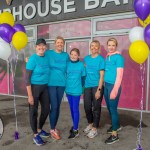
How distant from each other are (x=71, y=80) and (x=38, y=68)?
2.02ft

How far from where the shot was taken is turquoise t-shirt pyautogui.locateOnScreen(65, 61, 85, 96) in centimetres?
368

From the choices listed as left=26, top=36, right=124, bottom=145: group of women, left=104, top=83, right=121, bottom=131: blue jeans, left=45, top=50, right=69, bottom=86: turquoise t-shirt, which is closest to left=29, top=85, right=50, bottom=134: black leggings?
left=26, top=36, right=124, bottom=145: group of women

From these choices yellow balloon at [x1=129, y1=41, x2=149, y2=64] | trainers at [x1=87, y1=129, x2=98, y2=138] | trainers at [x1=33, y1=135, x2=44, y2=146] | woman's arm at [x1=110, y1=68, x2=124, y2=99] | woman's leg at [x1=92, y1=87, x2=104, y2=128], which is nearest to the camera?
yellow balloon at [x1=129, y1=41, x2=149, y2=64]

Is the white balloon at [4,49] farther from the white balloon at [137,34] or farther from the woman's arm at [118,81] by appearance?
the white balloon at [137,34]

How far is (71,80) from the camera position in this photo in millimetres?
3699

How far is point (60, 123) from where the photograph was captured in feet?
15.7

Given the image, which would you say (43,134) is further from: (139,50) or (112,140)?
(139,50)

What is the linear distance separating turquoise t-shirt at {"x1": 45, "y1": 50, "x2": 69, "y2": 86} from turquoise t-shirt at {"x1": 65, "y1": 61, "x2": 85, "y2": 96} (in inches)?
4.7

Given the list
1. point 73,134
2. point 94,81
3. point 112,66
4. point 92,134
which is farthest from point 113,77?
point 73,134

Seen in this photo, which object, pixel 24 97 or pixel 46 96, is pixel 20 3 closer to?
pixel 24 97

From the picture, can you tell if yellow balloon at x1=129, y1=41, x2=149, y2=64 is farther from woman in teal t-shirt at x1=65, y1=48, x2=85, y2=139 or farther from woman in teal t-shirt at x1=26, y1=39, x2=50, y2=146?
woman in teal t-shirt at x1=26, y1=39, x2=50, y2=146

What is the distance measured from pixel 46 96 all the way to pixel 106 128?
1543 millimetres

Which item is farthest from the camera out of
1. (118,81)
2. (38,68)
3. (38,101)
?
(38,101)

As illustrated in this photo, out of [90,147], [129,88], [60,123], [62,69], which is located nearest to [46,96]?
[62,69]
